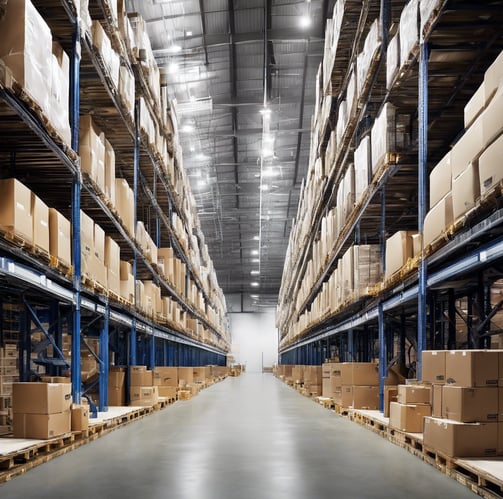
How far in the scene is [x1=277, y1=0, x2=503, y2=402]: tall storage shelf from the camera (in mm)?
5611

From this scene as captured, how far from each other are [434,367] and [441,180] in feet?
5.45

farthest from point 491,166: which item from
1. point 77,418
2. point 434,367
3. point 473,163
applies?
point 77,418

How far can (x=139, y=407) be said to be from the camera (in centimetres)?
1054

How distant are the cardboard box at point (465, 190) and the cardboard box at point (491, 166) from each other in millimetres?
169

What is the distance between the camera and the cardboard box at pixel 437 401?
5570 mm

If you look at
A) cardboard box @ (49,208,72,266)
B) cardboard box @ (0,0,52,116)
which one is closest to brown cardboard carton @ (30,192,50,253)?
cardboard box @ (49,208,72,266)

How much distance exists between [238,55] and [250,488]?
516 inches

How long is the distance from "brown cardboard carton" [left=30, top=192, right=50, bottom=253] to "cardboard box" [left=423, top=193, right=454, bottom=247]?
3.53 meters

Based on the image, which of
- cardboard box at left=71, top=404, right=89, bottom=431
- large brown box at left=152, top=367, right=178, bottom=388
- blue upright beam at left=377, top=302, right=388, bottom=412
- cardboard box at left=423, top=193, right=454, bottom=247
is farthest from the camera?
large brown box at left=152, top=367, right=178, bottom=388

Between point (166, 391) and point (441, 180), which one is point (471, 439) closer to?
point (441, 180)

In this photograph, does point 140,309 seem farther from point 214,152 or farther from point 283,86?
point 214,152

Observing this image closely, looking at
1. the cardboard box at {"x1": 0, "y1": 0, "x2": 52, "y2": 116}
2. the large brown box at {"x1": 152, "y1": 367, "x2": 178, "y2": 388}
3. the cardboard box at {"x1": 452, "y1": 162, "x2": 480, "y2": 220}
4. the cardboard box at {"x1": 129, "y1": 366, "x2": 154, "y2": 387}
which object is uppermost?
the cardboard box at {"x1": 0, "y1": 0, "x2": 52, "y2": 116}

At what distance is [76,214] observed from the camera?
23.4 ft

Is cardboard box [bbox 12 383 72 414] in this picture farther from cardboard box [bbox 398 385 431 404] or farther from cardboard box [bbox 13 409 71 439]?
cardboard box [bbox 398 385 431 404]
